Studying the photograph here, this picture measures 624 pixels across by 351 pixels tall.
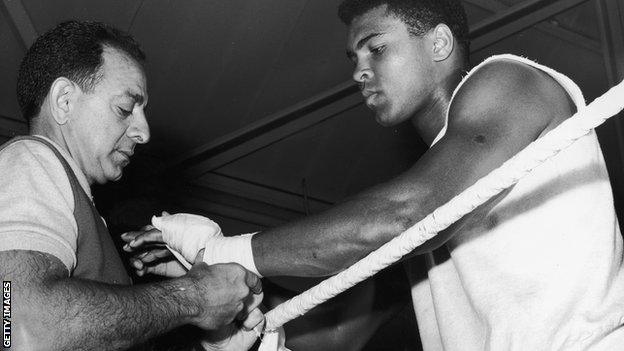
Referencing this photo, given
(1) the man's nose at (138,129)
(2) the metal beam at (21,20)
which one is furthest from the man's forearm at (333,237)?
(2) the metal beam at (21,20)

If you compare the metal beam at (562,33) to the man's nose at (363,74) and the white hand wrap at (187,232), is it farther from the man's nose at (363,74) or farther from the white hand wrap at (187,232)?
the white hand wrap at (187,232)

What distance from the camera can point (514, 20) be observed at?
434 cm

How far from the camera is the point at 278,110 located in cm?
461

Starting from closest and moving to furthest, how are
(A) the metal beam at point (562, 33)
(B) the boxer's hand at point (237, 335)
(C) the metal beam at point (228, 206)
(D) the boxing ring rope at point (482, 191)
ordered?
1. (D) the boxing ring rope at point (482, 191)
2. (B) the boxer's hand at point (237, 335)
3. (A) the metal beam at point (562, 33)
4. (C) the metal beam at point (228, 206)

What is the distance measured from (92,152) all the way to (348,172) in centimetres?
381

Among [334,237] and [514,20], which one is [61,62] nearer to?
[334,237]

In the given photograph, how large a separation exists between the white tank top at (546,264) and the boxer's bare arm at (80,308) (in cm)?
59

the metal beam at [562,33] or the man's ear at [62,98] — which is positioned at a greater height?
the metal beam at [562,33]

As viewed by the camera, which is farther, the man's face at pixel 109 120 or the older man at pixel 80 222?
the man's face at pixel 109 120

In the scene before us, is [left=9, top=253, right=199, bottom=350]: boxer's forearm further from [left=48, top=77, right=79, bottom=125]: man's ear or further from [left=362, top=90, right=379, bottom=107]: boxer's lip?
[left=362, top=90, right=379, bottom=107]: boxer's lip

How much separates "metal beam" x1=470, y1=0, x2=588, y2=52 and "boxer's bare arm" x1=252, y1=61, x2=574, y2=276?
2.81m

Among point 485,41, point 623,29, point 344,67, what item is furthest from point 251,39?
point 623,29

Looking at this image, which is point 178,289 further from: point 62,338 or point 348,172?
point 348,172

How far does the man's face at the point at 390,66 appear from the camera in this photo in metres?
2.04
